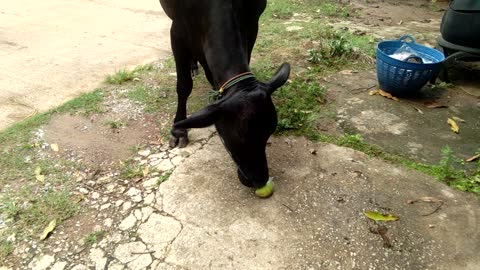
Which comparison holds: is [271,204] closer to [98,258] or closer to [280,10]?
[98,258]

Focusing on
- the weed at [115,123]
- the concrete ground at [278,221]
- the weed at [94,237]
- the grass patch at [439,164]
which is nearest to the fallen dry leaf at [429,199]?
the concrete ground at [278,221]

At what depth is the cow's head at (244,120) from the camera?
2.32m

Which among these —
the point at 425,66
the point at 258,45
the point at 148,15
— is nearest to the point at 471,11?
the point at 425,66

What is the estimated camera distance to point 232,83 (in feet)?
8.06

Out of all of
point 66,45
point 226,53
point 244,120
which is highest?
A: point 226,53

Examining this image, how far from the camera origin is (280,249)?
2.43 meters

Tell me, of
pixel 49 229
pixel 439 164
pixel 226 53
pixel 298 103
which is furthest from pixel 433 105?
pixel 49 229

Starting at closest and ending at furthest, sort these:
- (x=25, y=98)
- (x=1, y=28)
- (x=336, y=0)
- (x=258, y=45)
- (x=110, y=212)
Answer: (x=110, y=212) → (x=25, y=98) → (x=258, y=45) → (x=1, y=28) → (x=336, y=0)

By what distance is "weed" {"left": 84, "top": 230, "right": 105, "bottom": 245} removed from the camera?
2.51m

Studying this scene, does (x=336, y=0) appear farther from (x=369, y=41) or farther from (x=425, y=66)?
(x=425, y=66)

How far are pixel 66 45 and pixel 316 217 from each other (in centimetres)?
452

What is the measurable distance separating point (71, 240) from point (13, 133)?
1.52 metres

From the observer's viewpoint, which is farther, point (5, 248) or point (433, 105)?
point (433, 105)

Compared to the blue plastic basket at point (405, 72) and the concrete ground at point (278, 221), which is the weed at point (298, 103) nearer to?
the concrete ground at point (278, 221)
